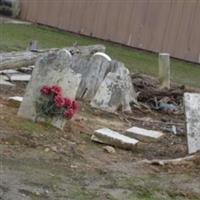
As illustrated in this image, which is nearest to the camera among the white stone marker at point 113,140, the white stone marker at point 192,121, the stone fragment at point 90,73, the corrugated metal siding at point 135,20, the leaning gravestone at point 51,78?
the white stone marker at point 113,140

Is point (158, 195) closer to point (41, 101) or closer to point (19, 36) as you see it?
point (41, 101)

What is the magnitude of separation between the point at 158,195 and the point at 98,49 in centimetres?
633

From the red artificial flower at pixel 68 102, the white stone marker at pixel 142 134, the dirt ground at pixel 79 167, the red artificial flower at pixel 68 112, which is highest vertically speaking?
the red artificial flower at pixel 68 102

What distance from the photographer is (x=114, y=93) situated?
9727 millimetres

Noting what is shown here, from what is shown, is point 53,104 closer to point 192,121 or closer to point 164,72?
point 192,121

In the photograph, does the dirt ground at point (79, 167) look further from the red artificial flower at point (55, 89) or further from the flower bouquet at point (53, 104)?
the red artificial flower at point (55, 89)

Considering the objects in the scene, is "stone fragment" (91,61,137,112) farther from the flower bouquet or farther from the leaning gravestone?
the flower bouquet

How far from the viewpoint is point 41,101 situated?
24.7ft

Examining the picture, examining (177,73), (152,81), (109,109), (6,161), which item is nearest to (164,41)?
(177,73)

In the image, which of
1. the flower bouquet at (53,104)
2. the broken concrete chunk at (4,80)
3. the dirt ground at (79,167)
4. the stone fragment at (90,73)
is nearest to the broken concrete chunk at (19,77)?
the broken concrete chunk at (4,80)

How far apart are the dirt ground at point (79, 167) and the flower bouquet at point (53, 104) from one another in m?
0.15

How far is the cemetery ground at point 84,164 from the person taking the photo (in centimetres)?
565

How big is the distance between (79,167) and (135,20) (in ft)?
45.1

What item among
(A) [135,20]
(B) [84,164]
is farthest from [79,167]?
(A) [135,20]
